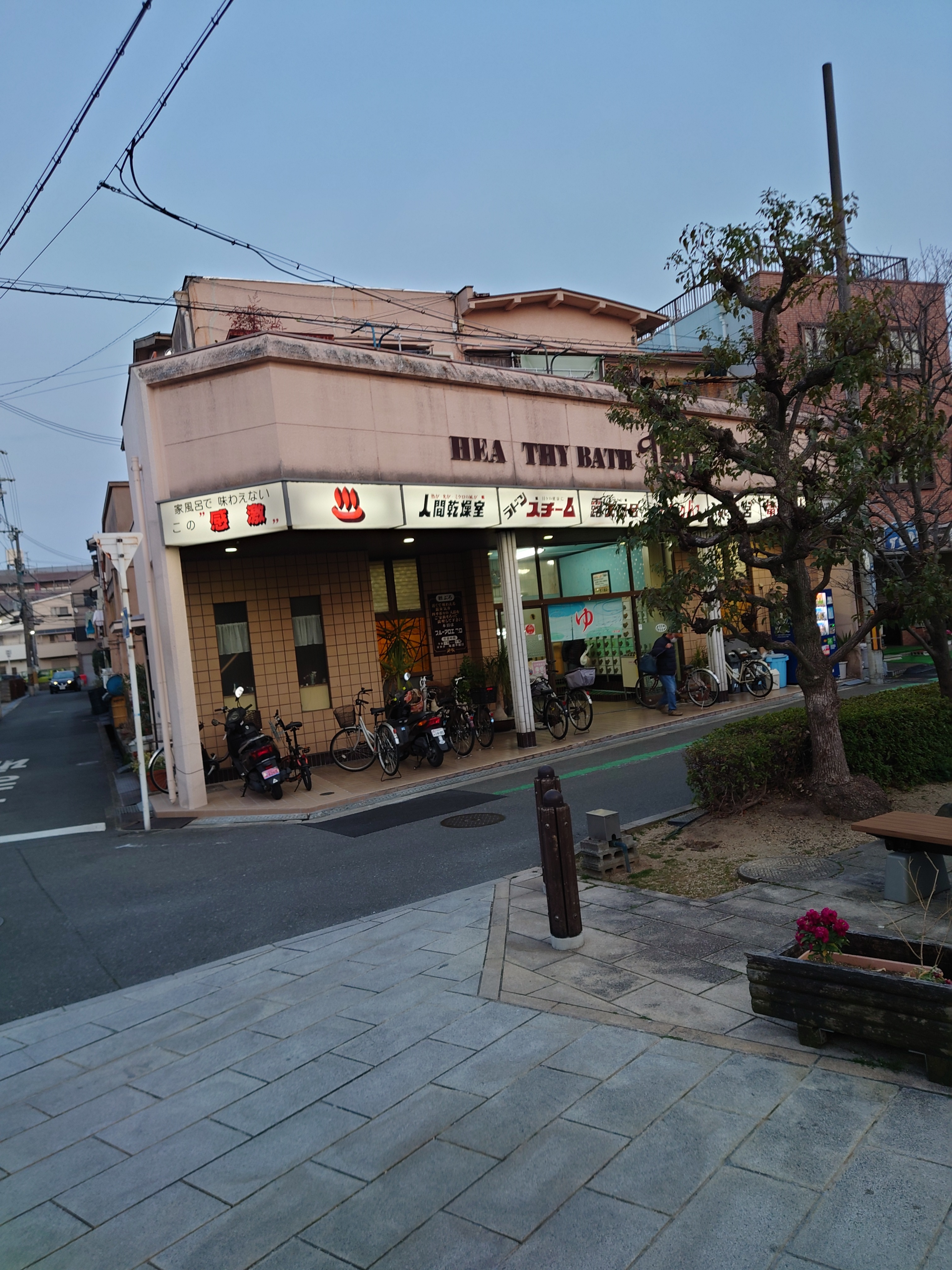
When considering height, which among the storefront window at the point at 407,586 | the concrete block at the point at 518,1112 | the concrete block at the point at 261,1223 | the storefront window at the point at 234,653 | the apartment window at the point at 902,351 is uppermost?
the apartment window at the point at 902,351

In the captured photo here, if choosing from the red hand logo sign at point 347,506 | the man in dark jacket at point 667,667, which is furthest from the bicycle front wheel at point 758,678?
the red hand logo sign at point 347,506

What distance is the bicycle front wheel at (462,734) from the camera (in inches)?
563

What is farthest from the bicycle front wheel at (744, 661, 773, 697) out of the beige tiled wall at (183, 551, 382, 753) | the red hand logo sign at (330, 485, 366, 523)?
the red hand logo sign at (330, 485, 366, 523)

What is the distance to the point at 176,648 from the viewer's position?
1202cm

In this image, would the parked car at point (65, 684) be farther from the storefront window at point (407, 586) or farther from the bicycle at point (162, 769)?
the bicycle at point (162, 769)

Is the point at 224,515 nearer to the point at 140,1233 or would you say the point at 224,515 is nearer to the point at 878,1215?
the point at 140,1233

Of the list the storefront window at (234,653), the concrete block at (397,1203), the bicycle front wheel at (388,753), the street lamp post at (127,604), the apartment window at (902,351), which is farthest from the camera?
the storefront window at (234,653)

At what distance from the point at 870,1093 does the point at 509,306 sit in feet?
62.2

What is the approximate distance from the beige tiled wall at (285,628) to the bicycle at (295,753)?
0.50 m

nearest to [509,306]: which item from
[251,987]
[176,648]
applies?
[176,648]

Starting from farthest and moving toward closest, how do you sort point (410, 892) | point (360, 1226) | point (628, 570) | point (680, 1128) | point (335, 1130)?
1. point (628, 570)
2. point (410, 892)
3. point (335, 1130)
4. point (680, 1128)
5. point (360, 1226)

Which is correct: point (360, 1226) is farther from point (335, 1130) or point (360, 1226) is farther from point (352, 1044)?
point (352, 1044)

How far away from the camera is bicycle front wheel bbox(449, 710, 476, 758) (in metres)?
14.3

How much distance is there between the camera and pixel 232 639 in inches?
567
